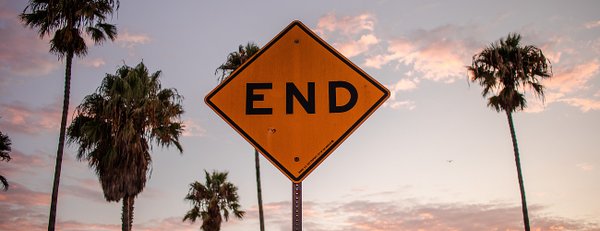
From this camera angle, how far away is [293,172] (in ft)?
11.2

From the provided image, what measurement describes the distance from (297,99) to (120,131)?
1822cm

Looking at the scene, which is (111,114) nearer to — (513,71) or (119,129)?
(119,129)

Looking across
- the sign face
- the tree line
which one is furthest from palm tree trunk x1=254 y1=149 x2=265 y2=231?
the sign face

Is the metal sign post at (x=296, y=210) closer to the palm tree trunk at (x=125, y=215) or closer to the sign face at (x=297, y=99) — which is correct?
the sign face at (x=297, y=99)

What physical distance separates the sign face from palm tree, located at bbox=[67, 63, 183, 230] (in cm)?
1762

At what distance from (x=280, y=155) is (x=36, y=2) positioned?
21253 millimetres

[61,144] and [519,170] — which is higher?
[61,144]

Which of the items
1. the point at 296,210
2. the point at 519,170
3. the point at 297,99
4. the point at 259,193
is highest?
the point at 519,170

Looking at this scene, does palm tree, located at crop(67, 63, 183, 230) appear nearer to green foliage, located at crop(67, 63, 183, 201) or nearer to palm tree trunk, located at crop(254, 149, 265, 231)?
green foliage, located at crop(67, 63, 183, 201)

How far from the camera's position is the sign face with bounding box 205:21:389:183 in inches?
138

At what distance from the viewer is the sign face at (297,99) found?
11.5ft

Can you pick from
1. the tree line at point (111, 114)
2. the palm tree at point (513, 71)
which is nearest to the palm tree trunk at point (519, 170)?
the palm tree at point (513, 71)

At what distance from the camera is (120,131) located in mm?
20297

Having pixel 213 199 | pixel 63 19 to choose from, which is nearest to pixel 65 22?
pixel 63 19
